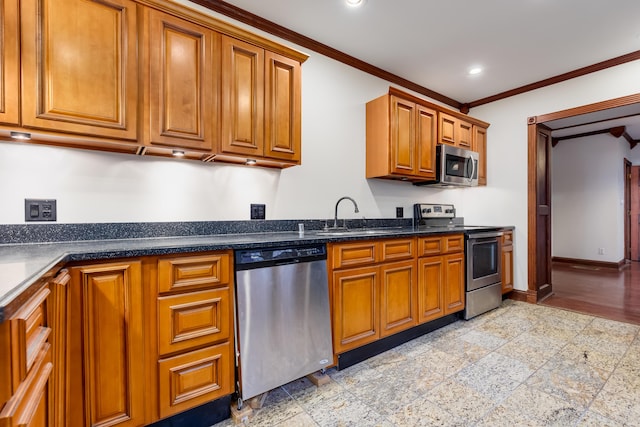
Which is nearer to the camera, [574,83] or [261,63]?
[261,63]

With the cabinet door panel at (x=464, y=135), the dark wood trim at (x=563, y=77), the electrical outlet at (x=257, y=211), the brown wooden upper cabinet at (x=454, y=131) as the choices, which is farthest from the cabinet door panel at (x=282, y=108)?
the dark wood trim at (x=563, y=77)

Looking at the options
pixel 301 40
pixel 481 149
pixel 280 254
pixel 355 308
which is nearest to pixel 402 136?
pixel 301 40

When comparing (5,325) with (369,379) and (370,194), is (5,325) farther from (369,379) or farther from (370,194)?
(370,194)

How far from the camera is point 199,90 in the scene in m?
1.83

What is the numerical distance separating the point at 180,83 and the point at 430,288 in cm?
244

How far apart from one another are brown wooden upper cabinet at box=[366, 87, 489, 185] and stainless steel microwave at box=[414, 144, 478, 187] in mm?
82

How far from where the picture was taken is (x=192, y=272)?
151cm

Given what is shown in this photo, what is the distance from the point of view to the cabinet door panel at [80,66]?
140 cm

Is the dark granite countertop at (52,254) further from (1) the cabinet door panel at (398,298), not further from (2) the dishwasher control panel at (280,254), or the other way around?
(1) the cabinet door panel at (398,298)

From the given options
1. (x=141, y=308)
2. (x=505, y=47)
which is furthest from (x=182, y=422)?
(x=505, y=47)

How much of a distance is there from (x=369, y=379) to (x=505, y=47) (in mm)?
3077

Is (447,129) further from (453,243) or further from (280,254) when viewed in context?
(280,254)

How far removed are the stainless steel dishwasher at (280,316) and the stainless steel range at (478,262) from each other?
146cm

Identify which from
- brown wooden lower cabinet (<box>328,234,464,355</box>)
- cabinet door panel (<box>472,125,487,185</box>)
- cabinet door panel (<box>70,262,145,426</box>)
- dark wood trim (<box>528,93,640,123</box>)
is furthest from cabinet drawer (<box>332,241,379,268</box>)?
dark wood trim (<box>528,93,640,123</box>)
